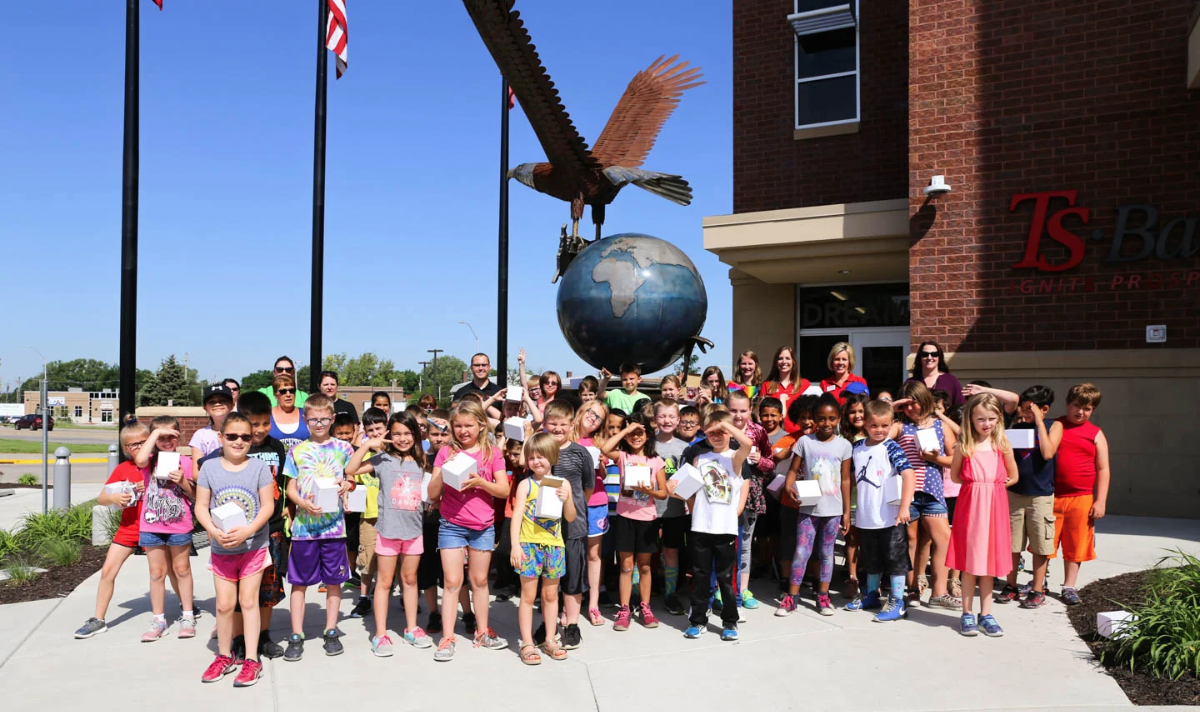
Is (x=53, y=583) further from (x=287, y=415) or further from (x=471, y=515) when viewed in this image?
(x=471, y=515)

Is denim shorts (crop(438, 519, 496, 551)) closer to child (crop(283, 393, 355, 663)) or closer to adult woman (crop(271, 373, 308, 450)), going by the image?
child (crop(283, 393, 355, 663))

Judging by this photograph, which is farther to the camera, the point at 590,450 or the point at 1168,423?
the point at 1168,423

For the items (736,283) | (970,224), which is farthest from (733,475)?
(736,283)

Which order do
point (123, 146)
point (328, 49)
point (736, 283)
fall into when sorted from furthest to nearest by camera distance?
1. point (736, 283)
2. point (328, 49)
3. point (123, 146)

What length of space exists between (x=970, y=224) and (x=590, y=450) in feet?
23.4

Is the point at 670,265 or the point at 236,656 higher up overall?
the point at 670,265

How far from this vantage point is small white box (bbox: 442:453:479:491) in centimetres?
456

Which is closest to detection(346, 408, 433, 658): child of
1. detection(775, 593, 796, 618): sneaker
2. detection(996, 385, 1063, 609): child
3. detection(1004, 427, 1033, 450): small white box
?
detection(775, 593, 796, 618): sneaker

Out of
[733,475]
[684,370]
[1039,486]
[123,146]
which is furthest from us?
[684,370]

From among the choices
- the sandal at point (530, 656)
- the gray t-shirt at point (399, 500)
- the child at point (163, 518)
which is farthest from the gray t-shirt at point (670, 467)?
the child at point (163, 518)

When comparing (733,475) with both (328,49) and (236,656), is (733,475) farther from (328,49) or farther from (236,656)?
(328,49)

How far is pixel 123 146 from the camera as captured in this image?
354 inches

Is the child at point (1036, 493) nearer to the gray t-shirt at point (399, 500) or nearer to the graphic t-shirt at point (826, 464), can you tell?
the graphic t-shirt at point (826, 464)

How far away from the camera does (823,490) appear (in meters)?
5.36
